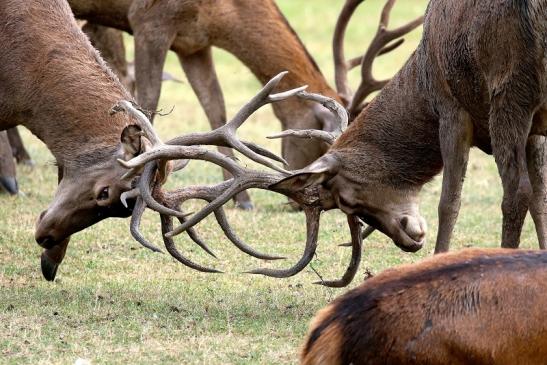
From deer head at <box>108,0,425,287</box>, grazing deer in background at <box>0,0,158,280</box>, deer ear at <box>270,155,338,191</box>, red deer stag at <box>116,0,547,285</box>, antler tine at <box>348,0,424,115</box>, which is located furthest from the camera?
antler tine at <box>348,0,424,115</box>

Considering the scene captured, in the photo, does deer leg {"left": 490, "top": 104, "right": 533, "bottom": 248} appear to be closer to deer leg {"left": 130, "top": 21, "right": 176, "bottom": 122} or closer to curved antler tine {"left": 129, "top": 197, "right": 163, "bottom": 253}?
curved antler tine {"left": 129, "top": 197, "right": 163, "bottom": 253}

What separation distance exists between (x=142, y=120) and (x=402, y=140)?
4.87 feet

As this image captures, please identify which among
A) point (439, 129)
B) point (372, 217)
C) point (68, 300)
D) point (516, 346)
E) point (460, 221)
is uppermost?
point (516, 346)

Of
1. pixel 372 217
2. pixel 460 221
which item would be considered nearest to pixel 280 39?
pixel 460 221

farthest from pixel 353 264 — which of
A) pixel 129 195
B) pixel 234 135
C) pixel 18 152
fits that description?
pixel 18 152

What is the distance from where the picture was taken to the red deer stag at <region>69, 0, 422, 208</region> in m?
11.1

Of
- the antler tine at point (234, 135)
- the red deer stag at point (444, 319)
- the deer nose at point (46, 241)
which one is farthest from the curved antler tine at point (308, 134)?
the red deer stag at point (444, 319)

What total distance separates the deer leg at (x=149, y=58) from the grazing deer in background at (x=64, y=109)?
122 inches

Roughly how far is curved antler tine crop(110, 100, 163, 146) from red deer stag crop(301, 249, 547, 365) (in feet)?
7.00

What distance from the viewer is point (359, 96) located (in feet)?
36.3

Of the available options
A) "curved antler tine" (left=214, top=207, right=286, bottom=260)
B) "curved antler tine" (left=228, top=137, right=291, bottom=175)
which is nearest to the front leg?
"curved antler tine" (left=214, top=207, right=286, bottom=260)

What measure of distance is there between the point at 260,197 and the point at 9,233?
3.08 m

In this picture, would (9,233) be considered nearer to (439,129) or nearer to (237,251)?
(237,251)

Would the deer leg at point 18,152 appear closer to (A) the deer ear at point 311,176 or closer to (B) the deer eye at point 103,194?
(B) the deer eye at point 103,194
